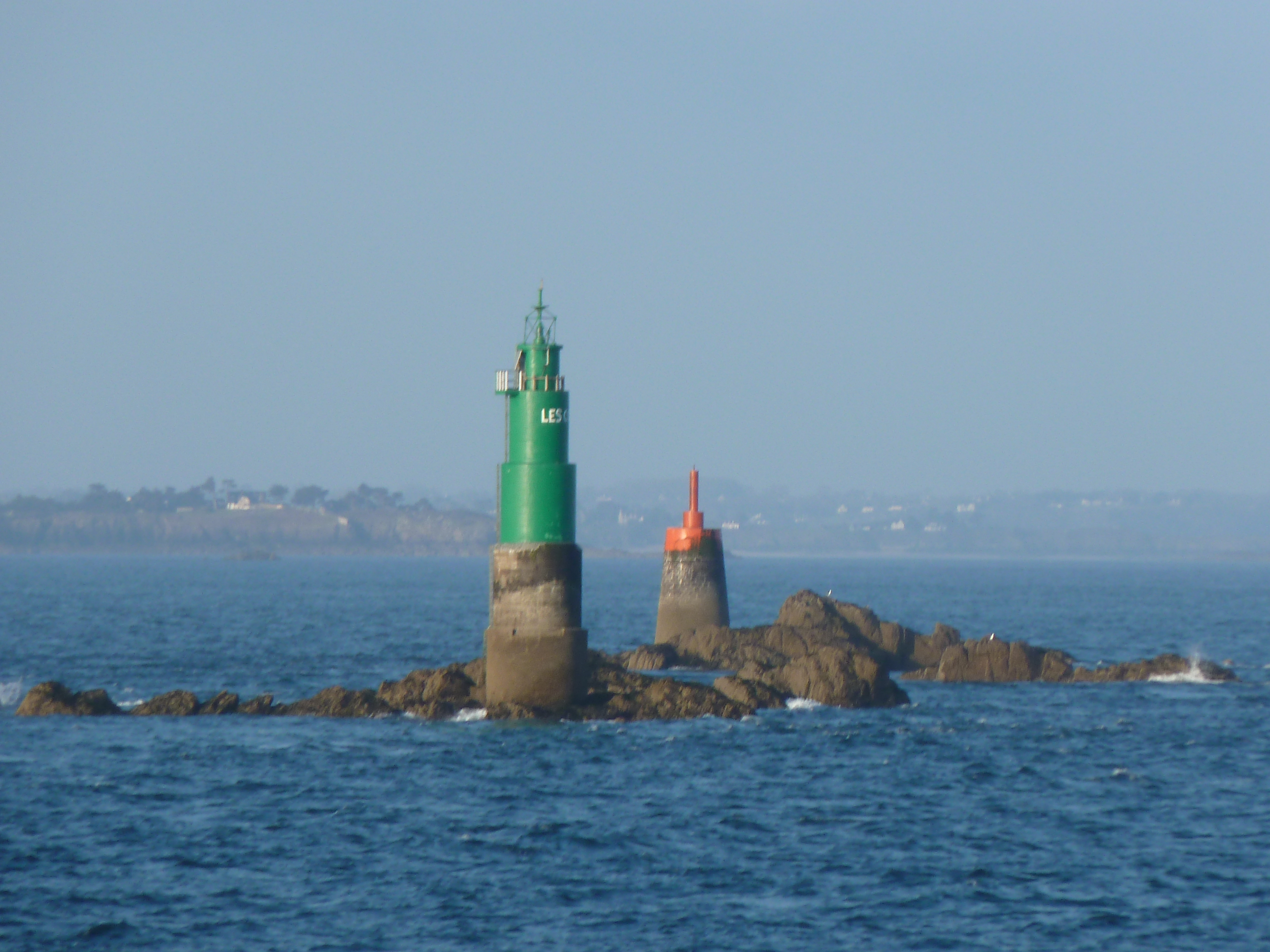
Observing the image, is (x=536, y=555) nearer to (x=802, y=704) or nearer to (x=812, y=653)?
(x=802, y=704)

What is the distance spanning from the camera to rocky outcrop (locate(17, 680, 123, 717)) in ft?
130

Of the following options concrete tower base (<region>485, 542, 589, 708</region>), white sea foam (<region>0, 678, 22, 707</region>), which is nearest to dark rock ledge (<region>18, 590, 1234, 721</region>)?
concrete tower base (<region>485, 542, 589, 708</region>)

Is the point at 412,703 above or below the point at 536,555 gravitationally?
below

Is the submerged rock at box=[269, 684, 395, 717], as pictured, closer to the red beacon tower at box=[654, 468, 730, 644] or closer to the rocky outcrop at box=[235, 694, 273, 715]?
the rocky outcrop at box=[235, 694, 273, 715]

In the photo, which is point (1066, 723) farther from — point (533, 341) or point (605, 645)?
point (605, 645)

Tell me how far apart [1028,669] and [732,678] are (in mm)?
12786

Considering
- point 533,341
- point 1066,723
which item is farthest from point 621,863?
point 1066,723

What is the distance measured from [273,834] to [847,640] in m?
30.9

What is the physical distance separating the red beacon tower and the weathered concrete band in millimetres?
11

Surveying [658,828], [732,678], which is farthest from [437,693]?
[658,828]

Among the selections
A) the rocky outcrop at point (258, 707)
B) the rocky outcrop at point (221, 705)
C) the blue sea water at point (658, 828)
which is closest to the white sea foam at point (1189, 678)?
the blue sea water at point (658, 828)

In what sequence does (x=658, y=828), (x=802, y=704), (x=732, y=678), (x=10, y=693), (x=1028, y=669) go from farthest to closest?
(x=1028, y=669) < (x=10, y=693) < (x=802, y=704) < (x=732, y=678) < (x=658, y=828)

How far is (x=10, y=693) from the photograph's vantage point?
45344mm

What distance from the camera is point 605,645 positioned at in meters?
67.2
